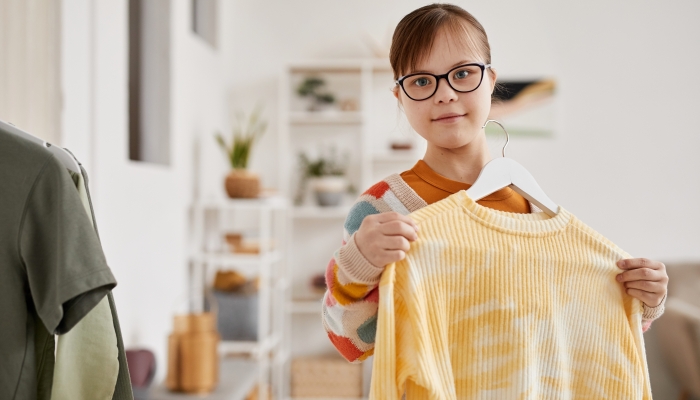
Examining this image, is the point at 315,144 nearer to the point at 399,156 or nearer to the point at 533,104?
the point at 399,156

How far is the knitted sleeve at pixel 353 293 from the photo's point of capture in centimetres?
84

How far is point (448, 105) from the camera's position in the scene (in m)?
0.92

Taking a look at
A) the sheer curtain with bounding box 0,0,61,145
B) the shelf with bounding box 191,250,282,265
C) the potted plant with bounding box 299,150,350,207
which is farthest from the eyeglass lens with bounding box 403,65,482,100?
the potted plant with bounding box 299,150,350,207

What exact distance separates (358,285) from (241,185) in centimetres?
233

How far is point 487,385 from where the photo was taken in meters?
0.86

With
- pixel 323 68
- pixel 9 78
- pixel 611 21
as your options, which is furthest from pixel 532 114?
pixel 9 78

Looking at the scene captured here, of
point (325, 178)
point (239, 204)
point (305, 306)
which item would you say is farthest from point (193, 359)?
point (325, 178)

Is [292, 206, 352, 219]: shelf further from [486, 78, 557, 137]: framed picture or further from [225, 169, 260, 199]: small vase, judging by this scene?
[486, 78, 557, 137]: framed picture

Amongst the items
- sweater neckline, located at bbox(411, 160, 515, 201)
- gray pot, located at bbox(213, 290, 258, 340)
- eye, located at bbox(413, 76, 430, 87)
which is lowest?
gray pot, located at bbox(213, 290, 258, 340)

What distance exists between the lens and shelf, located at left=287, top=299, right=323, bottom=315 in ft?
12.1

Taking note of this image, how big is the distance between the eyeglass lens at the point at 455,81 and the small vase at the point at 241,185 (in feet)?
7.45

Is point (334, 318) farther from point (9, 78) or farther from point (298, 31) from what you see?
point (298, 31)

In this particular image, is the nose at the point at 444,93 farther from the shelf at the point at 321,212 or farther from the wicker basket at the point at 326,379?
the wicker basket at the point at 326,379

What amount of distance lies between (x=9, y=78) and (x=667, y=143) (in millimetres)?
3498
